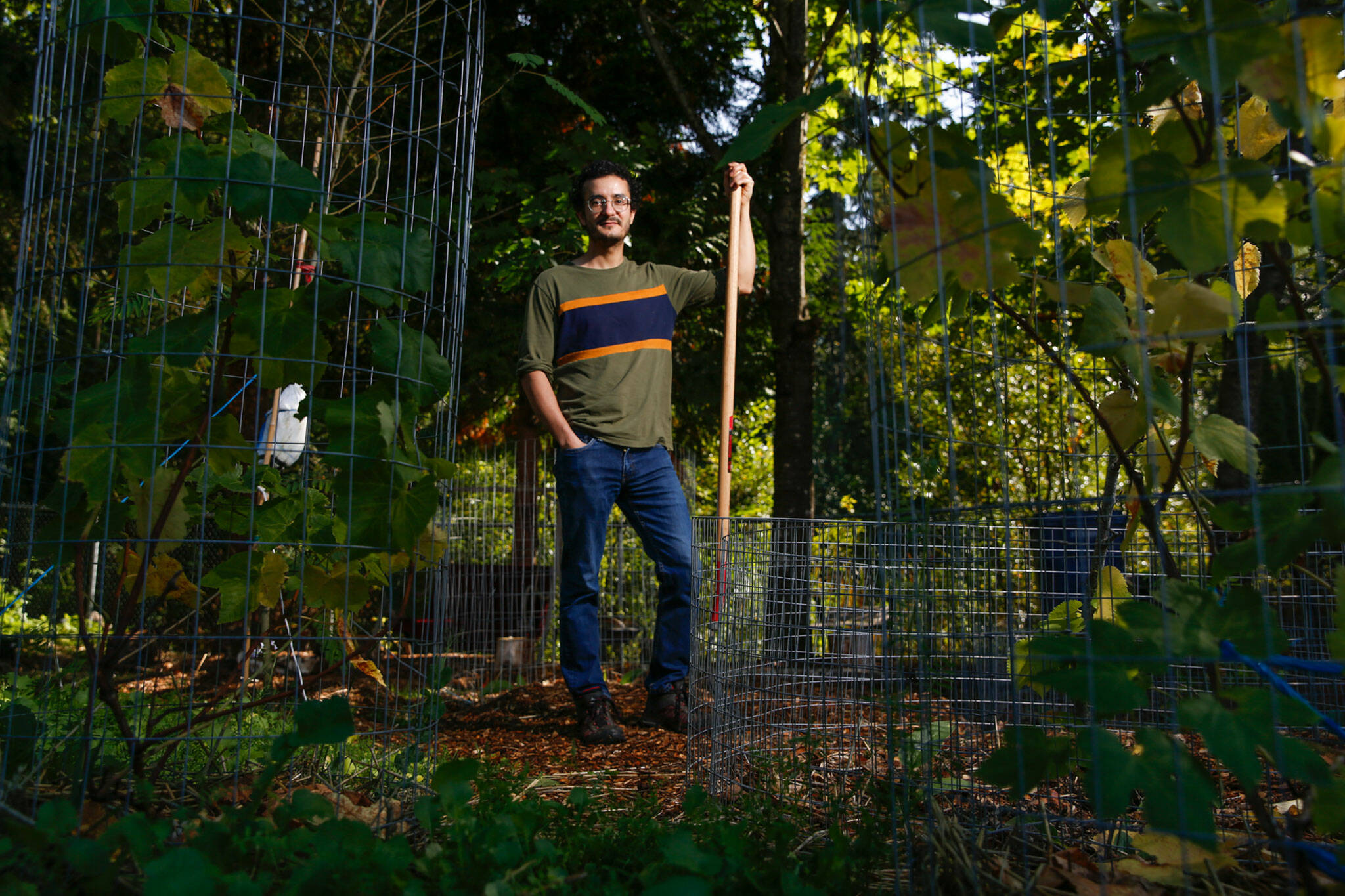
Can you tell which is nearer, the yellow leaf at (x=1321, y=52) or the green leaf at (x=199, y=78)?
the yellow leaf at (x=1321, y=52)

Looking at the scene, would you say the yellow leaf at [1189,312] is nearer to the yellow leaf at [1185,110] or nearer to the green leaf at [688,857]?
the yellow leaf at [1185,110]

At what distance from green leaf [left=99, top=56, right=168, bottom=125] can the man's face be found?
158 cm

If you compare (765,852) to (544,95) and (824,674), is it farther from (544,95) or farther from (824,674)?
(544,95)

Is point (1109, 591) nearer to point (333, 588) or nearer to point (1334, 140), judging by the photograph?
point (1334, 140)

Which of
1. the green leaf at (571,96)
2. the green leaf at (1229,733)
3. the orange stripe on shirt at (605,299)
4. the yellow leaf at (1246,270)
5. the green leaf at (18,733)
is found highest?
the green leaf at (571,96)

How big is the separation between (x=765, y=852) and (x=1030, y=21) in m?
2.59

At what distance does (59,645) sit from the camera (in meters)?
7.13

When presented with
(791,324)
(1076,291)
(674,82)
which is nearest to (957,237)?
(1076,291)

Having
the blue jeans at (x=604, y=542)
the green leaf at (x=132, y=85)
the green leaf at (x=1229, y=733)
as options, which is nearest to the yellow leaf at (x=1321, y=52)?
the green leaf at (x=1229, y=733)

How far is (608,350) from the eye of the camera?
3162 mm

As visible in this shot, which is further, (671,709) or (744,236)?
(744,236)

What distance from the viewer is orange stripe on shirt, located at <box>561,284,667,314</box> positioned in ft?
10.5

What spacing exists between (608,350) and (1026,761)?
216 cm

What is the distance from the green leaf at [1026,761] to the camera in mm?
1280
